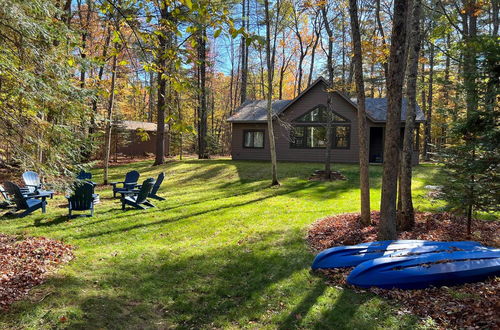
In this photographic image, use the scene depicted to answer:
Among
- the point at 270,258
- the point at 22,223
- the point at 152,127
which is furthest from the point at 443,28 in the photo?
the point at 152,127

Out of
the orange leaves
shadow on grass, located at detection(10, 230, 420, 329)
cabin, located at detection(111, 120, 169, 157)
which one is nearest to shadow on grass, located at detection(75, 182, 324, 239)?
the orange leaves

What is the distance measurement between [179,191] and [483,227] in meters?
10.5

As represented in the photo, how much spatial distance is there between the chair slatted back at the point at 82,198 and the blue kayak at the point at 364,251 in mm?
6251

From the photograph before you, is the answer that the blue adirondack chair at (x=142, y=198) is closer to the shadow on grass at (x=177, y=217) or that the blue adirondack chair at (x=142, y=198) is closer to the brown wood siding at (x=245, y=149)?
the shadow on grass at (x=177, y=217)

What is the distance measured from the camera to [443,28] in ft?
29.7

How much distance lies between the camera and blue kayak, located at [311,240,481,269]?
17.4 ft

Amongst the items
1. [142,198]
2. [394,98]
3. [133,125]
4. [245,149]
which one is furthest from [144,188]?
[133,125]

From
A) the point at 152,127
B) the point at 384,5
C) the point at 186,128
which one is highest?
the point at 384,5

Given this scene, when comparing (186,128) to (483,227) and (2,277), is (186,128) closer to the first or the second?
(2,277)

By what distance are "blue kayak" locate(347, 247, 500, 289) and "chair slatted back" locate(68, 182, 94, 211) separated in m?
6.90

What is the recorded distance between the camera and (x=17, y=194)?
8.41 metres

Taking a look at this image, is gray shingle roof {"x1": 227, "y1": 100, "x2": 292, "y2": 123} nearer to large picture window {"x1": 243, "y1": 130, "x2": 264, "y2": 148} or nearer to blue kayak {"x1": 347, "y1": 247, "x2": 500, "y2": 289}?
large picture window {"x1": 243, "y1": 130, "x2": 264, "y2": 148}

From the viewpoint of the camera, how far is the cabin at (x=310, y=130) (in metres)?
19.9

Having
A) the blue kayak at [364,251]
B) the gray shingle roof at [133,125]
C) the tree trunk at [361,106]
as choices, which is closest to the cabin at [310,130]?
the gray shingle roof at [133,125]
